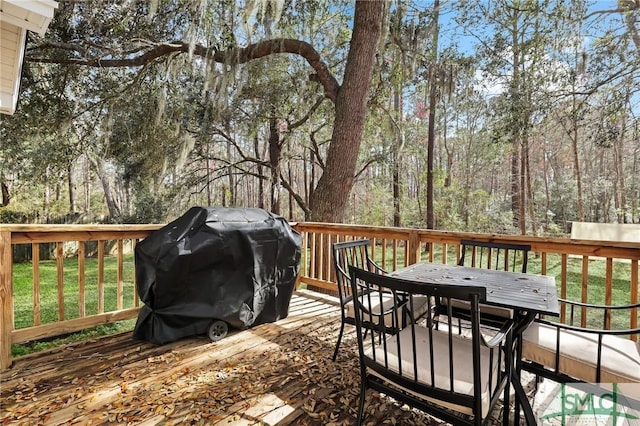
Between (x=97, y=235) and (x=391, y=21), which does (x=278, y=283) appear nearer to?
(x=97, y=235)

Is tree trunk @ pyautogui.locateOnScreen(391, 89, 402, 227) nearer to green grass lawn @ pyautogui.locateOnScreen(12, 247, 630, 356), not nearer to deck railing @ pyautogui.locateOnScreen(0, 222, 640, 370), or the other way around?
green grass lawn @ pyautogui.locateOnScreen(12, 247, 630, 356)

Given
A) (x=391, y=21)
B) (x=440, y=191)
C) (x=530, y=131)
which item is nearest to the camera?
(x=391, y=21)

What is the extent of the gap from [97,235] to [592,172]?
56.2ft

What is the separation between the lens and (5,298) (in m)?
2.29

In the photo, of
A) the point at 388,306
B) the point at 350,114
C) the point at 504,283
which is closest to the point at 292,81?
the point at 350,114

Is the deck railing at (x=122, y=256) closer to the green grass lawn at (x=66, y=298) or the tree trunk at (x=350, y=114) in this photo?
the green grass lawn at (x=66, y=298)

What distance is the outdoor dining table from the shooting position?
4.79ft

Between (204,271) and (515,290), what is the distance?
2.20 meters

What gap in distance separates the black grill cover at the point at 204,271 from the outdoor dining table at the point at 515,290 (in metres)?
1.35

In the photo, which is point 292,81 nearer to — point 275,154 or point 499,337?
point 275,154

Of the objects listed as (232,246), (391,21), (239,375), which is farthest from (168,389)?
(391,21)

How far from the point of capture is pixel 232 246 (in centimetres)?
274

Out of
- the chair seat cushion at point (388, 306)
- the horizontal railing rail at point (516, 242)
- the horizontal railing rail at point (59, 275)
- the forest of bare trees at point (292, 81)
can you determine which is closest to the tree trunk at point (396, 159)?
the forest of bare trees at point (292, 81)

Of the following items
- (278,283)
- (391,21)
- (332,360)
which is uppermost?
(391,21)
